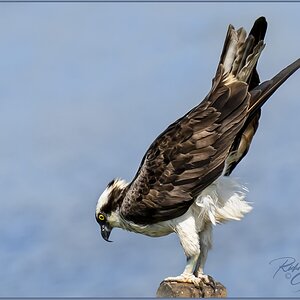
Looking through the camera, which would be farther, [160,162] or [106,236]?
[106,236]

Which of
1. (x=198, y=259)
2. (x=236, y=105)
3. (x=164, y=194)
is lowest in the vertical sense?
(x=198, y=259)

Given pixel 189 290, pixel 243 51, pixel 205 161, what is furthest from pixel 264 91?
pixel 189 290

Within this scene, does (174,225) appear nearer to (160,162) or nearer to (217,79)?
(160,162)

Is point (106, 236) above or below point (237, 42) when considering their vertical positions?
below

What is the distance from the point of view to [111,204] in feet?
46.0

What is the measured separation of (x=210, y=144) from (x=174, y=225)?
43.7 inches

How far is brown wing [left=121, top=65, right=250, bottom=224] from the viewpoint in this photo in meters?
13.1

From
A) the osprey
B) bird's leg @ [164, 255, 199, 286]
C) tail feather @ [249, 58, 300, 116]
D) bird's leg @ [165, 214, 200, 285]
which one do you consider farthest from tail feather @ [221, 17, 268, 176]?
bird's leg @ [164, 255, 199, 286]

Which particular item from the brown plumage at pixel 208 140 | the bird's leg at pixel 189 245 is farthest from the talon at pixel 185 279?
the brown plumage at pixel 208 140

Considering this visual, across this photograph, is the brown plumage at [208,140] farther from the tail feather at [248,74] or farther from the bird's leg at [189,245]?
the bird's leg at [189,245]

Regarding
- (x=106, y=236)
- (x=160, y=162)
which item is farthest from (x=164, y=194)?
(x=106, y=236)

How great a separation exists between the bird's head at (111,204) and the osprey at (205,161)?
0.98 ft

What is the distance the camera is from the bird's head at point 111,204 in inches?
551

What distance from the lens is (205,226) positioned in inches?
526
